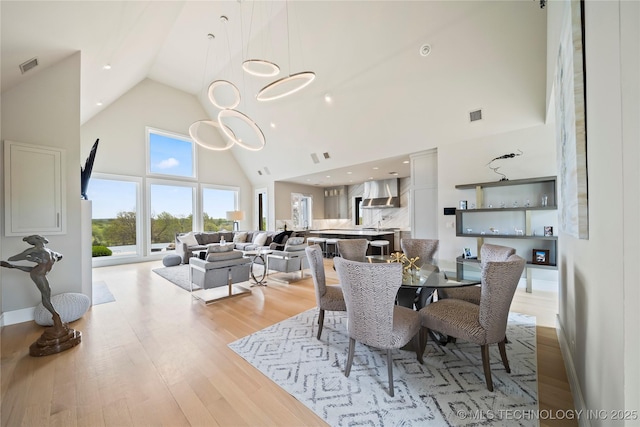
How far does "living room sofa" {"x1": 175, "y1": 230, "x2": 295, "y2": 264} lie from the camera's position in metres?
6.62

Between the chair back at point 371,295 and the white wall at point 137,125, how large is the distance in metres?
8.13

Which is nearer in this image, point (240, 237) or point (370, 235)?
point (370, 235)

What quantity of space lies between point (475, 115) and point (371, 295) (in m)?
4.33

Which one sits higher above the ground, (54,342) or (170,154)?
(170,154)

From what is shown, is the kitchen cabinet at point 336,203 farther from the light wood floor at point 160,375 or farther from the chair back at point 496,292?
the chair back at point 496,292

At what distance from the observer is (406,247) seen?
11.5ft

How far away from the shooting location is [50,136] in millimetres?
3234

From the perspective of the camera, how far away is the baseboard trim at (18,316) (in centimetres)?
295

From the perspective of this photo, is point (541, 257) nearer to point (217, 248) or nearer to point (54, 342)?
point (217, 248)

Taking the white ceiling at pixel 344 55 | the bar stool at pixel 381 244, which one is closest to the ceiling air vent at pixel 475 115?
the white ceiling at pixel 344 55

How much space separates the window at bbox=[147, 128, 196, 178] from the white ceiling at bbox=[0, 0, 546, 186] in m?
1.99

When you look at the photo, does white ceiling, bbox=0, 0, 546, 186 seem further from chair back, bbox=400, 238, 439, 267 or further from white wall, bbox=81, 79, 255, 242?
chair back, bbox=400, 238, 439, 267

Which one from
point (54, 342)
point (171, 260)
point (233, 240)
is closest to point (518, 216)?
point (54, 342)

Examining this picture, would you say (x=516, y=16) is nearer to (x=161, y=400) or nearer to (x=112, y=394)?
(x=161, y=400)
